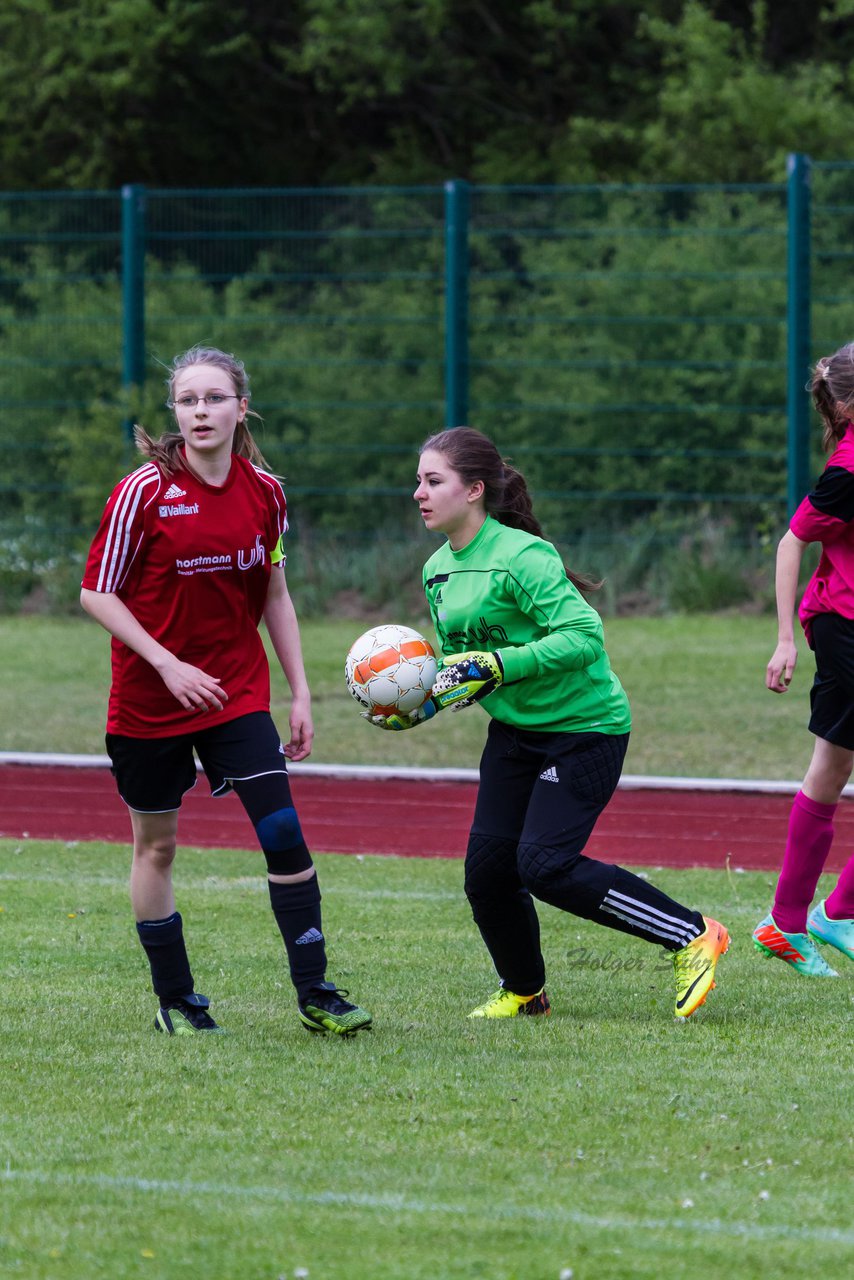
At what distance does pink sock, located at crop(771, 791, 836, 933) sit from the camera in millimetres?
6578

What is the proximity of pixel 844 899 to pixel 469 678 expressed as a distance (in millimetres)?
1876

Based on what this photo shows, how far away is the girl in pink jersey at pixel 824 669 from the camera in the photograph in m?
6.33

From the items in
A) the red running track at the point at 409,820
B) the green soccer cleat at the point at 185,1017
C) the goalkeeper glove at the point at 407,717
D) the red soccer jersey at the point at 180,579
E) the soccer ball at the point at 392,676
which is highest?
the red soccer jersey at the point at 180,579

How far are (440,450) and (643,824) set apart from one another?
4759 millimetres

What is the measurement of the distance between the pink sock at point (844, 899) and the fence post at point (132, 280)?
44.6 ft

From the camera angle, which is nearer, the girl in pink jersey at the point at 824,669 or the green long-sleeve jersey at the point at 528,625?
the green long-sleeve jersey at the point at 528,625

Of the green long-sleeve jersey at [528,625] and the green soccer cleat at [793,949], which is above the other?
the green long-sleeve jersey at [528,625]

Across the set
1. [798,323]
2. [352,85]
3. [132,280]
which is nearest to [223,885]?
[798,323]

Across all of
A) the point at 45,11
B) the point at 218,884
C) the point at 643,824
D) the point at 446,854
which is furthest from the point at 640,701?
the point at 45,11

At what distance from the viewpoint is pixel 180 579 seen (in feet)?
18.3

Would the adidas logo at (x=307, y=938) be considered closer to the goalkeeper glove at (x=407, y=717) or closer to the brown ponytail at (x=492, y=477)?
the goalkeeper glove at (x=407, y=717)

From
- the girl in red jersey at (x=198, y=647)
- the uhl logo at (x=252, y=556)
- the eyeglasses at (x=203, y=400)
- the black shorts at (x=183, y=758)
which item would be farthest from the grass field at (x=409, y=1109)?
the eyeglasses at (x=203, y=400)

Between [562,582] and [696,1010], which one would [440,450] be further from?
[696,1010]

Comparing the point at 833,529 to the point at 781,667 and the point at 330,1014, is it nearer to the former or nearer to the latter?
the point at 781,667
